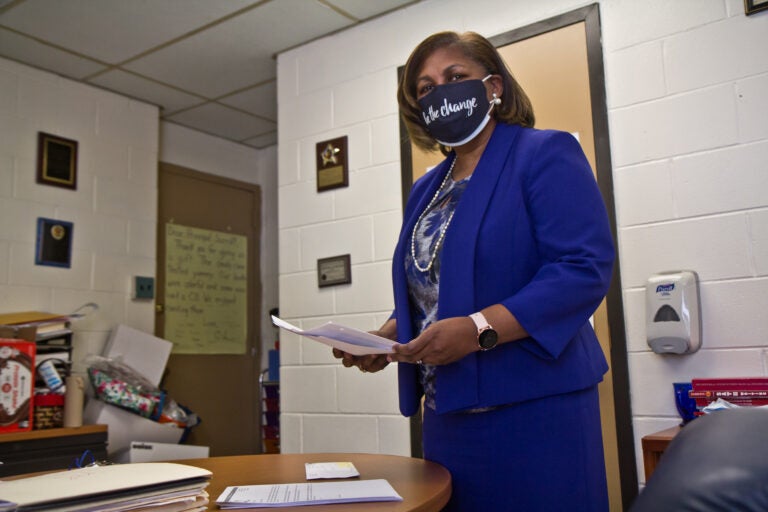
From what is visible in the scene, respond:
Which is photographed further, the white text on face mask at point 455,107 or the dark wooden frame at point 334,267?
the dark wooden frame at point 334,267

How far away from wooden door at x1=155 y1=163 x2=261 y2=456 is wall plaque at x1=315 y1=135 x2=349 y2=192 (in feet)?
4.84

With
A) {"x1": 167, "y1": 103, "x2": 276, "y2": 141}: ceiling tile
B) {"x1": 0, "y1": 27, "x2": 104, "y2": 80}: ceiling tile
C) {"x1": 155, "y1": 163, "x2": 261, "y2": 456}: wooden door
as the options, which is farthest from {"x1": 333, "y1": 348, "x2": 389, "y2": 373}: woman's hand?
{"x1": 167, "y1": 103, "x2": 276, "y2": 141}: ceiling tile

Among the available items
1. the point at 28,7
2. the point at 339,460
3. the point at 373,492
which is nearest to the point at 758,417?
the point at 373,492

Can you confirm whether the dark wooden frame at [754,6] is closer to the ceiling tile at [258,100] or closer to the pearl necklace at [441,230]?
the pearl necklace at [441,230]

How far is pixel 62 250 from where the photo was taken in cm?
360

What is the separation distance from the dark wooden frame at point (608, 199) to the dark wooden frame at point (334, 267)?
2.46ft

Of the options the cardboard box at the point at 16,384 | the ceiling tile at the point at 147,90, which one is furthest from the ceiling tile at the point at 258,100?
the cardboard box at the point at 16,384

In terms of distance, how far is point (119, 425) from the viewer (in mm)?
3393

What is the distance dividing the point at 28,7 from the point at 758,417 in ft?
10.8

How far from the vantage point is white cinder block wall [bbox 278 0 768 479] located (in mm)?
2139

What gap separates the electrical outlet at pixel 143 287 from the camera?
12.9 feet

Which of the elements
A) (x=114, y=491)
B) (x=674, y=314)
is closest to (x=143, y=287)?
(x=674, y=314)

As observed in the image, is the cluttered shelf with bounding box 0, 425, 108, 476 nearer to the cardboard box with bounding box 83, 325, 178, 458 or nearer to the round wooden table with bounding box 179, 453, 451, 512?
the cardboard box with bounding box 83, 325, 178, 458

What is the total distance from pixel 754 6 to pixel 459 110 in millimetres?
1337
